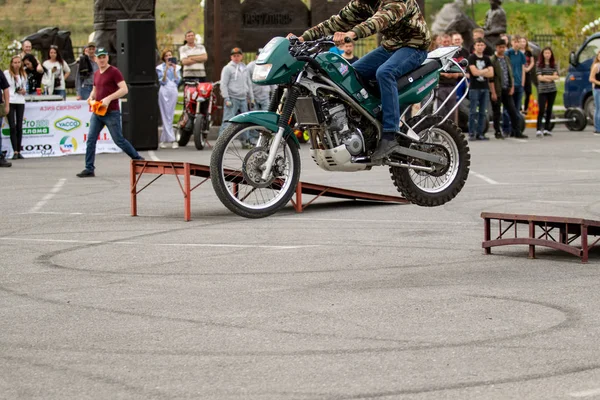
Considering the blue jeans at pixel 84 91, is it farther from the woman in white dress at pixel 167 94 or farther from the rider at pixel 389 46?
the rider at pixel 389 46

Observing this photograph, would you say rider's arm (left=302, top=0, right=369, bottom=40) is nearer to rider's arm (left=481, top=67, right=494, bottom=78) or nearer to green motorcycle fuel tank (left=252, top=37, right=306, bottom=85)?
green motorcycle fuel tank (left=252, top=37, right=306, bottom=85)

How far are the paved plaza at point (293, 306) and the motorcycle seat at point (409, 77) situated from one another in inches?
52.7

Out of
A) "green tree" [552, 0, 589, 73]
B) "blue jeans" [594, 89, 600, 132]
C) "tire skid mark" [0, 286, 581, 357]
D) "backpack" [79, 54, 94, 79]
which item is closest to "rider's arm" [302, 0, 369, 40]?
"tire skid mark" [0, 286, 581, 357]

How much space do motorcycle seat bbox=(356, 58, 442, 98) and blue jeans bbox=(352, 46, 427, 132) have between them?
0.05m

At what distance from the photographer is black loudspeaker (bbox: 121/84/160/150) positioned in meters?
23.3

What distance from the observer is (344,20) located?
10.6 meters

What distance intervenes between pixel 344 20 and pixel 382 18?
0.59 m

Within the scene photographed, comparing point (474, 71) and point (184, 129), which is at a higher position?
point (474, 71)

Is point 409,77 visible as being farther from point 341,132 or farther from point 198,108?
point 198,108

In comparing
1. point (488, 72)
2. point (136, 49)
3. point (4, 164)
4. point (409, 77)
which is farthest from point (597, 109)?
point (409, 77)

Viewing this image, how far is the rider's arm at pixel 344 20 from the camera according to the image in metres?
10.5

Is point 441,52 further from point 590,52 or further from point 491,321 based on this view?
point 590,52

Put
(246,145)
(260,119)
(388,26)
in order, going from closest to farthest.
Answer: (388,26)
(260,119)
(246,145)

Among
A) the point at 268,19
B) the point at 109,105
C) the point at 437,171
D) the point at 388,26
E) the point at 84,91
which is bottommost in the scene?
the point at 437,171
